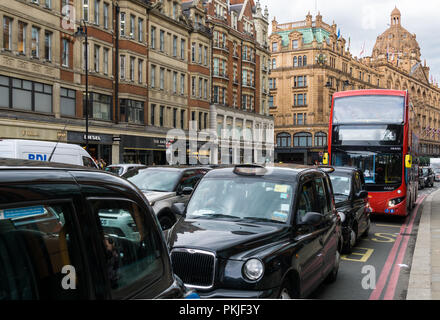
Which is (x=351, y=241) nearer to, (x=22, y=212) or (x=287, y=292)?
(x=287, y=292)

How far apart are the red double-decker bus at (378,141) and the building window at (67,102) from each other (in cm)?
2086

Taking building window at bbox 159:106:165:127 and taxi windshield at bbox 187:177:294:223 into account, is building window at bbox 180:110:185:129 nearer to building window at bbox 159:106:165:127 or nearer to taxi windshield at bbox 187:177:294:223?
building window at bbox 159:106:165:127

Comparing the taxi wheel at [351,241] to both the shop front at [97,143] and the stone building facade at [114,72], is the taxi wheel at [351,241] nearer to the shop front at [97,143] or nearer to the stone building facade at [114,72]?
the stone building facade at [114,72]

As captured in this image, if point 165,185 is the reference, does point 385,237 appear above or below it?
below

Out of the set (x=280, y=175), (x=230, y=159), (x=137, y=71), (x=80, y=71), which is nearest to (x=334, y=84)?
(x=230, y=159)

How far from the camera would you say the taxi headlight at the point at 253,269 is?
4.52m

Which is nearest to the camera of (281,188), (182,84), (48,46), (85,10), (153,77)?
(281,188)

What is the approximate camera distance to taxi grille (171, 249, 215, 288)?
4652 mm

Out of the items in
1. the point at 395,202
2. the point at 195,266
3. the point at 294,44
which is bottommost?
the point at 395,202

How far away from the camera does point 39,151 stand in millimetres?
15352

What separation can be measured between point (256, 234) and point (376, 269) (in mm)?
4883

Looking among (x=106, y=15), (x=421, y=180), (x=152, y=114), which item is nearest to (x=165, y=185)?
(x=106, y=15)

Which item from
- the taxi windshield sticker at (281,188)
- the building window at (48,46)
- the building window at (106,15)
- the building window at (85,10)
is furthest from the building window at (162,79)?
the taxi windshield sticker at (281,188)
